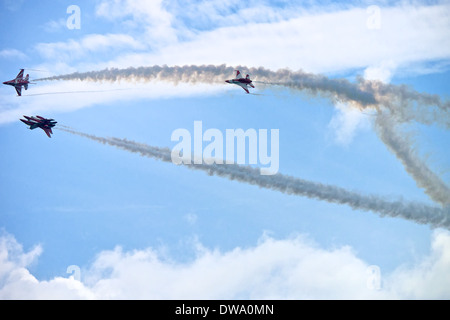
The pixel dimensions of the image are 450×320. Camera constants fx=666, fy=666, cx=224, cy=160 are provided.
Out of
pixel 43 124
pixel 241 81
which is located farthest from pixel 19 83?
pixel 241 81

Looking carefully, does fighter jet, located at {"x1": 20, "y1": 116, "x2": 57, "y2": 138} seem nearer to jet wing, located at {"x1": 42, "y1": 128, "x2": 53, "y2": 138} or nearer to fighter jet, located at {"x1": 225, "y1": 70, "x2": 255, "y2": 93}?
jet wing, located at {"x1": 42, "y1": 128, "x2": 53, "y2": 138}

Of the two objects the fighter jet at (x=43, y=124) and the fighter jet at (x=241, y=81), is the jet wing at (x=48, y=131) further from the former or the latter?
the fighter jet at (x=241, y=81)

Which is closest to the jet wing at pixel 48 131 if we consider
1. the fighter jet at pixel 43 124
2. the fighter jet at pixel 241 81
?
the fighter jet at pixel 43 124

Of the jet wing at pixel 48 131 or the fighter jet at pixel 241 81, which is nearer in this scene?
the fighter jet at pixel 241 81

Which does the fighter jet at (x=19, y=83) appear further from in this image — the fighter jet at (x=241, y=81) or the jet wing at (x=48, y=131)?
the fighter jet at (x=241, y=81)

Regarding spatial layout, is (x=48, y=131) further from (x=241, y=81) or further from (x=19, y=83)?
(x=241, y=81)

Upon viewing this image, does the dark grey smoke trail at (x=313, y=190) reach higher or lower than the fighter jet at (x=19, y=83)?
lower

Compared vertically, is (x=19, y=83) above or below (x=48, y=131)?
above

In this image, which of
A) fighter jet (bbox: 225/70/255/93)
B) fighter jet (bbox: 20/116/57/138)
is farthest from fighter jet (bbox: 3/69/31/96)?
fighter jet (bbox: 225/70/255/93)

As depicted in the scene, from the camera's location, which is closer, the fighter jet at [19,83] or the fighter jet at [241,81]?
the fighter jet at [241,81]

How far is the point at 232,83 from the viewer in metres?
64.0

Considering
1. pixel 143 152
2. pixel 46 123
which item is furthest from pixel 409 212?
pixel 46 123
